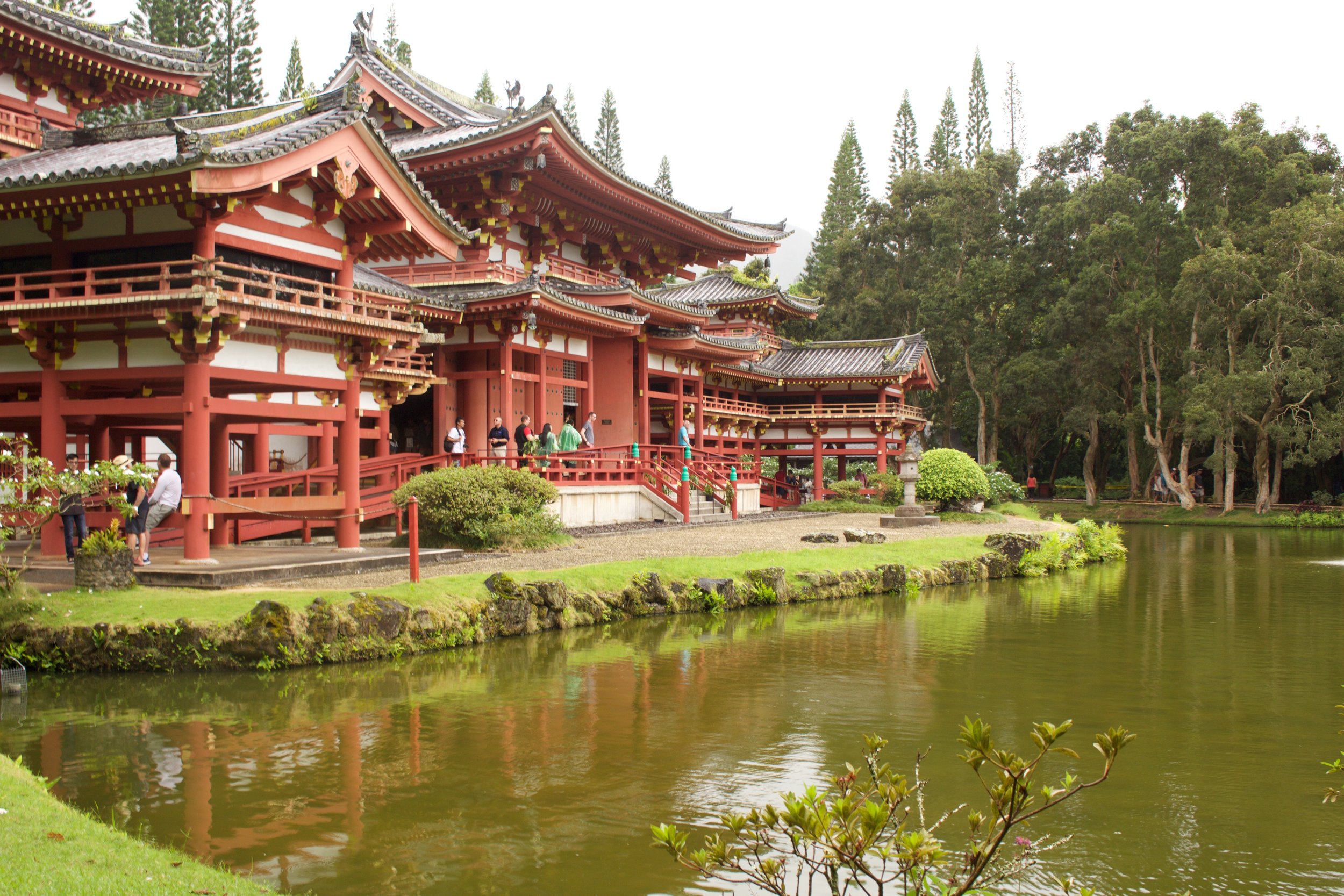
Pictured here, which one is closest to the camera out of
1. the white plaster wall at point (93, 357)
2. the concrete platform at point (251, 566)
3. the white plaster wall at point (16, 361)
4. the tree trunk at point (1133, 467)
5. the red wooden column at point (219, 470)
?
the concrete platform at point (251, 566)

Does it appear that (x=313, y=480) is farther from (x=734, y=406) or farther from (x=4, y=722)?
(x=734, y=406)

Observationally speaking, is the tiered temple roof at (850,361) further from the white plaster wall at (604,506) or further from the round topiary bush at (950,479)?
the white plaster wall at (604,506)

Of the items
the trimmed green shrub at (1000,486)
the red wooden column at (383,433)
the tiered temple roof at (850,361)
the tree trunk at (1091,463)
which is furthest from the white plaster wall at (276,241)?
the tree trunk at (1091,463)

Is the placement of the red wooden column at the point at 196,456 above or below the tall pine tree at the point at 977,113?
below

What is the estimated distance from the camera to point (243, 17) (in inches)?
1666

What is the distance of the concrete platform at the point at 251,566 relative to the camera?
12.5 meters

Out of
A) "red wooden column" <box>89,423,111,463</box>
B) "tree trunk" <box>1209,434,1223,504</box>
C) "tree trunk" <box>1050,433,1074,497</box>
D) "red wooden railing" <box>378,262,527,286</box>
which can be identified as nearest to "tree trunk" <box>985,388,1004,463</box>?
"tree trunk" <box>1050,433,1074,497</box>

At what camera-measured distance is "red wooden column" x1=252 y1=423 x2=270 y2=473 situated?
21.3 m

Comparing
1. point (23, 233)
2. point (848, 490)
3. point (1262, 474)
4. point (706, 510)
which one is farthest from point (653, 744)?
point (1262, 474)

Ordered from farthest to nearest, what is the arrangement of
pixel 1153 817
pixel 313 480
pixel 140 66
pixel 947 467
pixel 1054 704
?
pixel 947 467
pixel 140 66
pixel 313 480
pixel 1054 704
pixel 1153 817

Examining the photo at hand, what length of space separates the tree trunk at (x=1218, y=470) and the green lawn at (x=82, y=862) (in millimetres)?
43356

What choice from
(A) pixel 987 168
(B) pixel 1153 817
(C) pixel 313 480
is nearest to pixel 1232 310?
(A) pixel 987 168

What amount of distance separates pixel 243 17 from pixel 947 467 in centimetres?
3321

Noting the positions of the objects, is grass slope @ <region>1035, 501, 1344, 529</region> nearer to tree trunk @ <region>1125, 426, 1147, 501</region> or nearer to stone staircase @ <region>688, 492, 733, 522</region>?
tree trunk @ <region>1125, 426, 1147, 501</region>
